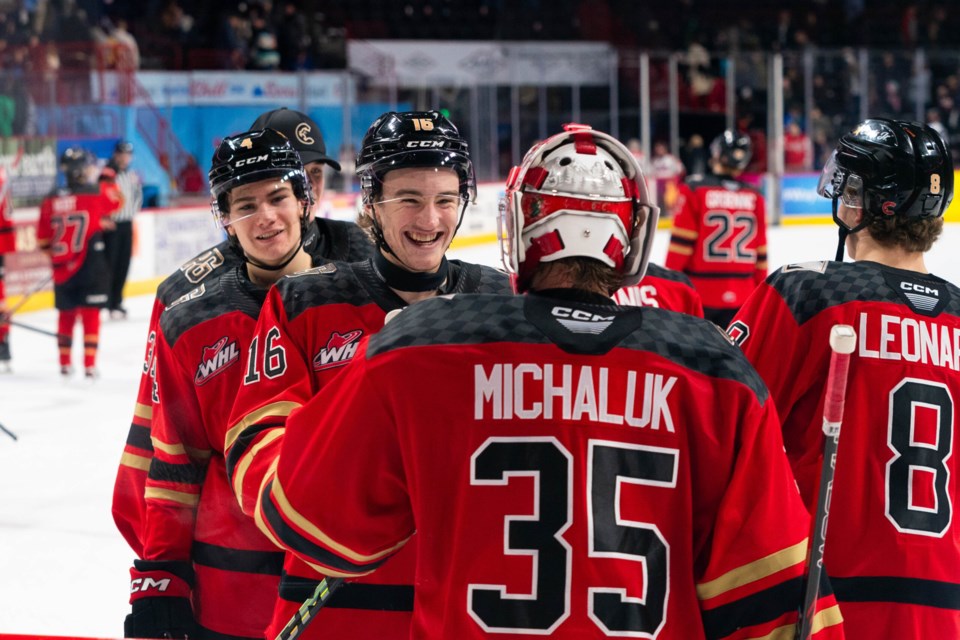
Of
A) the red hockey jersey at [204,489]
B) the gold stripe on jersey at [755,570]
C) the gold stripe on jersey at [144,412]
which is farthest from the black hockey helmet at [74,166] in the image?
the gold stripe on jersey at [755,570]

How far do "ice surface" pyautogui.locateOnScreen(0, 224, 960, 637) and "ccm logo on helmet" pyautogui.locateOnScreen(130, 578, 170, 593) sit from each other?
45.4 inches

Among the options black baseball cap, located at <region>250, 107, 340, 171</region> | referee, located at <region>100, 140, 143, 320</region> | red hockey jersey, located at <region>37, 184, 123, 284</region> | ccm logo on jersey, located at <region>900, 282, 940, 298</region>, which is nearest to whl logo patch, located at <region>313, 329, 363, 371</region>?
ccm logo on jersey, located at <region>900, 282, 940, 298</region>

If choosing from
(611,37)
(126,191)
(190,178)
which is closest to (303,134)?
(126,191)

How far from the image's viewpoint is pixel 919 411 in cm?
177

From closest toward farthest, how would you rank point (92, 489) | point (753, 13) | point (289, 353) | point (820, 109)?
point (289, 353), point (92, 489), point (820, 109), point (753, 13)

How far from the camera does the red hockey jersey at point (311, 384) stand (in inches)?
55.9

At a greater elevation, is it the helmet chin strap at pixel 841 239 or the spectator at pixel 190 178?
the spectator at pixel 190 178

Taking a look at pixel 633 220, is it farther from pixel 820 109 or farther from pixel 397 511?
pixel 820 109

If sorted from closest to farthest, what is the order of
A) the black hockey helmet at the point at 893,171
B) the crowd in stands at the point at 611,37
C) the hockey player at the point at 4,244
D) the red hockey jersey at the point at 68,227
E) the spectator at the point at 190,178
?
the black hockey helmet at the point at 893,171 → the hockey player at the point at 4,244 → the red hockey jersey at the point at 68,227 → the spectator at the point at 190,178 → the crowd in stands at the point at 611,37

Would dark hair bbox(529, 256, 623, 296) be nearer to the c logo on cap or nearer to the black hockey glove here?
the black hockey glove

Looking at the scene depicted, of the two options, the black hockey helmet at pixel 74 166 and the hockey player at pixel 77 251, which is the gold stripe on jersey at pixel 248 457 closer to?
the hockey player at pixel 77 251

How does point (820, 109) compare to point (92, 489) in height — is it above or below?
above

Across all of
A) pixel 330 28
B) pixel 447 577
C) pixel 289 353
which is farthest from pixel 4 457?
pixel 330 28

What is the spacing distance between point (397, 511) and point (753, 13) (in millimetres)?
19416
